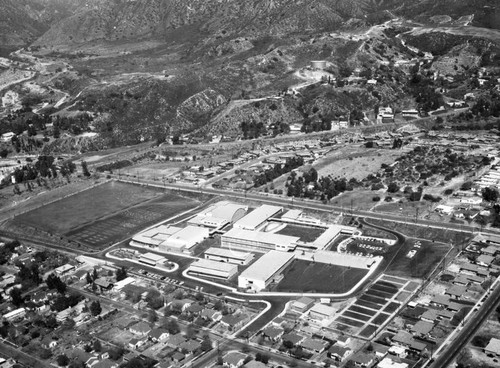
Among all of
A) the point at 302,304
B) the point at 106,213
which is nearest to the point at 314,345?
the point at 302,304

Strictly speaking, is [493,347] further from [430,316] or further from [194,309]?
[194,309]

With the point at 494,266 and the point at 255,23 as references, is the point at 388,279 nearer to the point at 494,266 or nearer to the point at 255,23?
the point at 494,266

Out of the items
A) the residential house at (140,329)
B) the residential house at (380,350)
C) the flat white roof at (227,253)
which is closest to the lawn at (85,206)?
the flat white roof at (227,253)

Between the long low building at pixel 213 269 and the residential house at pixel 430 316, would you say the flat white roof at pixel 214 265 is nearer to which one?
the long low building at pixel 213 269

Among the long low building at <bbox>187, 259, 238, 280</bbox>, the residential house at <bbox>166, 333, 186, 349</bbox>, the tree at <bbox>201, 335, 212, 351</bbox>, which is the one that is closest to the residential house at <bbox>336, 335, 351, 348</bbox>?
the tree at <bbox>201, 335, 212, 351</bbox>

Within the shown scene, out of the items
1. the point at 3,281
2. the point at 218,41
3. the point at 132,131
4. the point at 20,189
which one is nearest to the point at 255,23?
the point at 218,41

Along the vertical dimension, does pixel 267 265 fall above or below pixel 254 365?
above

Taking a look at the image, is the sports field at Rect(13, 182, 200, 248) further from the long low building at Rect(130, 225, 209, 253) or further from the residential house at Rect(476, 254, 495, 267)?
the residential house at Rect(476, 254, 495, 267)
